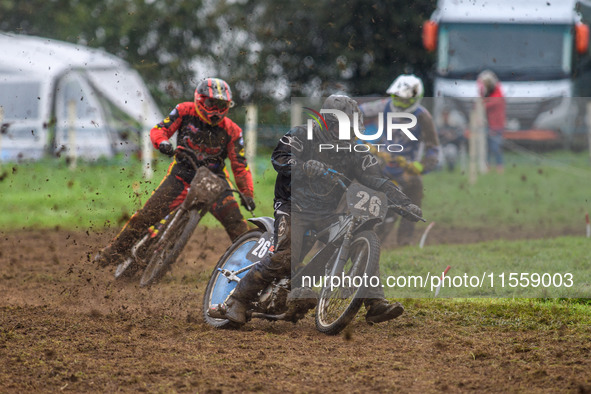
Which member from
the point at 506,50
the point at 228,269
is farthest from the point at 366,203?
the point at 506,50

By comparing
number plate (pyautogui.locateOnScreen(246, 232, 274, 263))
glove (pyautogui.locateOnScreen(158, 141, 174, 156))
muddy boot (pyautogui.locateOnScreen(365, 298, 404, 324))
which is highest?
glove (pyautogui.locateOnScreen(158, 141, 174, 156))

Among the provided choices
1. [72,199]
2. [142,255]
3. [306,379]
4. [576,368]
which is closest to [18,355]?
[306,379]

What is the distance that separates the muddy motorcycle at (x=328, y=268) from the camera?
6230 millimetres

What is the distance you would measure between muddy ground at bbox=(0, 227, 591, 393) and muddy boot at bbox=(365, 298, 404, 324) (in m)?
0.17

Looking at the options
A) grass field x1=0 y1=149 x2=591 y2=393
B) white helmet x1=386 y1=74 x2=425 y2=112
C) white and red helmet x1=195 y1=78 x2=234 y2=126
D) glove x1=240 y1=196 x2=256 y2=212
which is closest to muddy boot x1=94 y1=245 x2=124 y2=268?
grass field x1=0 y1=149 x2=591 y2=393

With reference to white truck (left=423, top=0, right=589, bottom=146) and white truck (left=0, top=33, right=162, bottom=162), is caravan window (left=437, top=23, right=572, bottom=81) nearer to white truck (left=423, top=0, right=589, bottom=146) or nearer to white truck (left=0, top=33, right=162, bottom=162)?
white truck (left=423, top=0, right=589, bottom=146)

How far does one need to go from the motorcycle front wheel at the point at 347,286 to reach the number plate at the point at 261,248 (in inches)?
22.7

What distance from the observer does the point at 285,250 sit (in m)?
6.52

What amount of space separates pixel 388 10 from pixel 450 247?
309 inches

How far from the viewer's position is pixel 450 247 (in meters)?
10.9

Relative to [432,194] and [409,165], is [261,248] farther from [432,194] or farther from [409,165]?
[432,194]

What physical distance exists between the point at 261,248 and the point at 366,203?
1.07m

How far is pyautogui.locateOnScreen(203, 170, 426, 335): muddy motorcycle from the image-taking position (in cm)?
623

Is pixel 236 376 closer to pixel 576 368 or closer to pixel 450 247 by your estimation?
pixel 576 368
